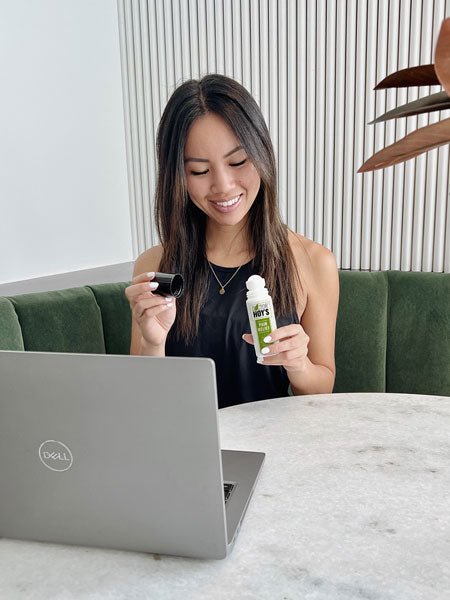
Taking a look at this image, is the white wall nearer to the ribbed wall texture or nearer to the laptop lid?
the ribbed wall texture

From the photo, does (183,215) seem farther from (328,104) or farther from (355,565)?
(328,104)

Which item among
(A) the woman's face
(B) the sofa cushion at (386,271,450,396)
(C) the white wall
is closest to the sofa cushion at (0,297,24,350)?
(C) the white wall

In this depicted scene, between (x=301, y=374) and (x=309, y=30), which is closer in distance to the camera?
(x=301, y=374)

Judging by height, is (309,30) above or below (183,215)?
above

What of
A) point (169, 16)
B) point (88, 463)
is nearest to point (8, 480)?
point (88, 463)

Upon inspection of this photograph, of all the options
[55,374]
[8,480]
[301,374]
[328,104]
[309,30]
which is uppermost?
Answer: [309,30]

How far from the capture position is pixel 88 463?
501 millimetres

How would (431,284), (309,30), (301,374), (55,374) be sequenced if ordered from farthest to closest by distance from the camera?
(309,30), (431,284), (301,374), (55,374)

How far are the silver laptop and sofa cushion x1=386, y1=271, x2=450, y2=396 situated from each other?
1.19 meters

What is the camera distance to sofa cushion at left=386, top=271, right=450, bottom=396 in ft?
5.08

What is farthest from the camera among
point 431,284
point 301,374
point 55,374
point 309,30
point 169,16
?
point 169,16

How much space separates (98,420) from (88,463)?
0.05 m

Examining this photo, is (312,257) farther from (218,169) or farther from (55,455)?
(55,455)

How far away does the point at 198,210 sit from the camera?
133 centimetres
